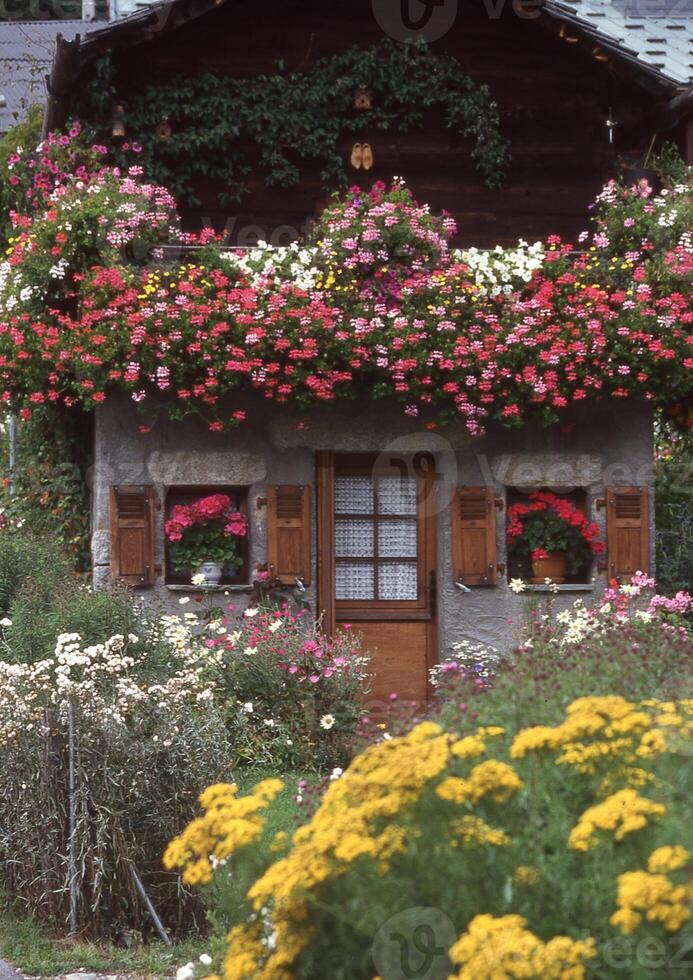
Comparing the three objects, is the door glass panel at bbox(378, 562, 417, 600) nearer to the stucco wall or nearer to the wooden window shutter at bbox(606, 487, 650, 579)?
the stucco wall

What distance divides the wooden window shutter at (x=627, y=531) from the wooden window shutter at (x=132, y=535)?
3.19m

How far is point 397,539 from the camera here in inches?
398

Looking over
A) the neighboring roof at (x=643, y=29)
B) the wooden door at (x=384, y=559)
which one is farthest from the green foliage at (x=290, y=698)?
the neighboring roof at (x=643, y=29)

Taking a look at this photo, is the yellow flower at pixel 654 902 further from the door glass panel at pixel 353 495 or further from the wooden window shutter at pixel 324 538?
the door glass panel at pixel 353 495

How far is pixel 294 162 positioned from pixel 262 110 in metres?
0.53

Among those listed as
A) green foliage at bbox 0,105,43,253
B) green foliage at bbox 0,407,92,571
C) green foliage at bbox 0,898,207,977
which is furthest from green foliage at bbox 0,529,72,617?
green foliage at bbox 0,105,43,253

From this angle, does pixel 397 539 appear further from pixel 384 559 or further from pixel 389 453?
pixel 389 453

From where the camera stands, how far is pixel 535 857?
117 inches

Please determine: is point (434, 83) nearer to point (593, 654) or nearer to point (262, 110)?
point (262, 110)

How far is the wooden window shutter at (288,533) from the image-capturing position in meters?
9.58

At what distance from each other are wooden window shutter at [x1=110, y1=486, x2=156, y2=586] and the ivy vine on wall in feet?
8.34

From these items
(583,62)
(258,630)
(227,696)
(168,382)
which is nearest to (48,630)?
(227,696)

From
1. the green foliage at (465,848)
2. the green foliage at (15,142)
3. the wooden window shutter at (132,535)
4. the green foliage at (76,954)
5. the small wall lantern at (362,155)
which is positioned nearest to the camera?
the green foliage at (465,848)

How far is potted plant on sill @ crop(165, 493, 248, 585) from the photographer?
954 centimetres
